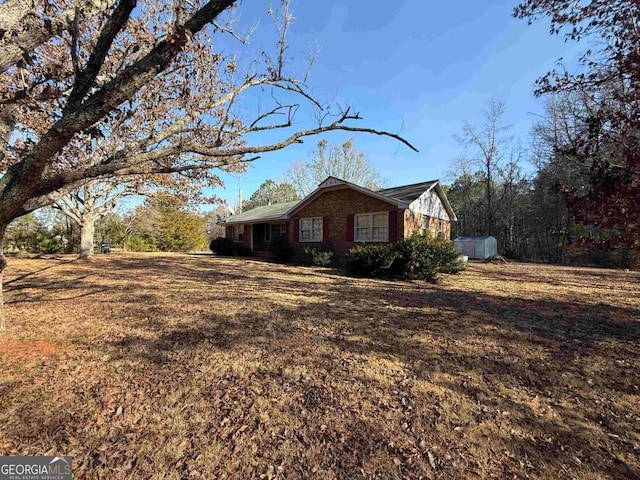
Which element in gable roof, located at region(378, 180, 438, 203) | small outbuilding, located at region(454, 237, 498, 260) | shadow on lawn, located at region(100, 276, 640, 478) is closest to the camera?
shadow on lawn, located at region(100, 276, 640, 478)

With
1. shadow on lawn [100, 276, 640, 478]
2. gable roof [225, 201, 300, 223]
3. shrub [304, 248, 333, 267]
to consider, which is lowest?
shadow on lawn [100, 276, 640, 478]

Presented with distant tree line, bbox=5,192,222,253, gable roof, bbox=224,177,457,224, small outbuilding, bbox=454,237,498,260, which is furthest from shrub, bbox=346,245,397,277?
small outbuilding, bbox=454,237,498,260

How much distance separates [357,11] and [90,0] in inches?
201

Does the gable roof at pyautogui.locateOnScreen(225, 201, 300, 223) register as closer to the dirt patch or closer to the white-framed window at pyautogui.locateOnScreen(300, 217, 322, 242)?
the white-framed window at pyautogui.locateOnScreen(300, 217, 322, 242)

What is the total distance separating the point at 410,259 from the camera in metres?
9.58

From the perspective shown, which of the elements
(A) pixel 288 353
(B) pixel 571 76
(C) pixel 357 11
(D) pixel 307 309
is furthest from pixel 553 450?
(C) pixel 357 11

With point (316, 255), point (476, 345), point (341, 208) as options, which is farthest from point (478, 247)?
point (476, 345)

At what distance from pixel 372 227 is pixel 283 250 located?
5.08 meters

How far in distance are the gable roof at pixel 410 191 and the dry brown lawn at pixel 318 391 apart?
8302 millimetres

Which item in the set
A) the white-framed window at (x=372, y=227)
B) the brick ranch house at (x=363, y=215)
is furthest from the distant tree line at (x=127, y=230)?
the white-framed window at (x=372, y=227)

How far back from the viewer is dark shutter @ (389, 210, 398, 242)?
12734 mm

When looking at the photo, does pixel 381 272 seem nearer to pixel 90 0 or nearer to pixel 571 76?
pixel 571 76

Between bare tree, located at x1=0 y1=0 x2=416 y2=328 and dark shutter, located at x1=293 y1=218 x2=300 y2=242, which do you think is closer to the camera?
bare tree, located at x1=0 y1=0 x2=416 y2=328

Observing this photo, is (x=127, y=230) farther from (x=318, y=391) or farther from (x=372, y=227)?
(x=318, y=391)
